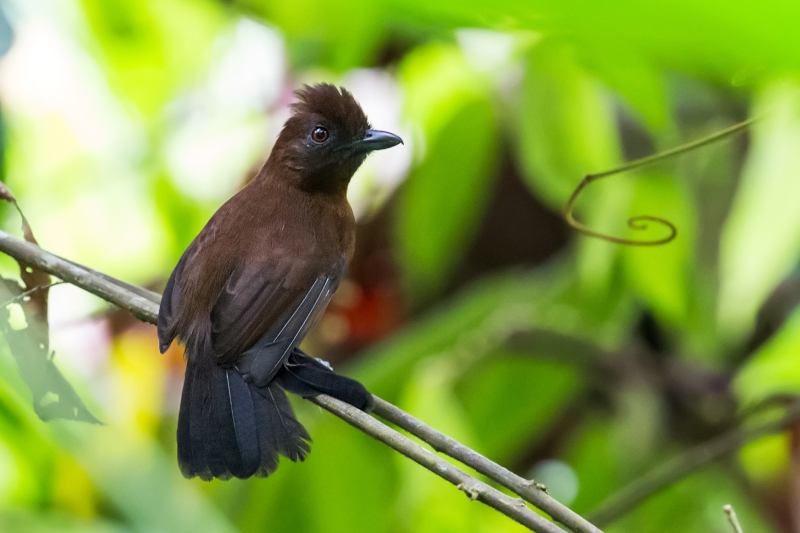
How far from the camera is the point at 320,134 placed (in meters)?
2.41

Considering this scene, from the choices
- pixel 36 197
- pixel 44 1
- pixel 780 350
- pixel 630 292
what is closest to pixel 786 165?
pixel 780 350

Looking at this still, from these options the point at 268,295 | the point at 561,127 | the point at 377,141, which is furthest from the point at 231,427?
the point at 561,127

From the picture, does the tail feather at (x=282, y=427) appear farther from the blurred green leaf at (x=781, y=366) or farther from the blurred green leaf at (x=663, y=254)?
the blurred green leaf at (x=663, y=254)

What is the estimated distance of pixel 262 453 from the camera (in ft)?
5.20

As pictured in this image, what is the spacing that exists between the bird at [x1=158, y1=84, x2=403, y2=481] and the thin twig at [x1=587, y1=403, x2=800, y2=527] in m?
0.94

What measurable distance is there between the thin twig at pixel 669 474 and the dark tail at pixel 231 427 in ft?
3.36

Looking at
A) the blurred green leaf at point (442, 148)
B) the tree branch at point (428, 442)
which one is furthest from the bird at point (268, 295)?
the blurred green leaf at point (442, 148)

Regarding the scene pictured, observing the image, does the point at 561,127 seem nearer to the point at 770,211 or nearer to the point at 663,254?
the point at 663,254

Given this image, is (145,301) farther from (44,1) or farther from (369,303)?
(369,303)

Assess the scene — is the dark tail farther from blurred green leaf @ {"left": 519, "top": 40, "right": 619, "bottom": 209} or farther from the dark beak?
blurred green leaf @ {"left": 519, "top": 40, "right": 619, "bottom": 209}

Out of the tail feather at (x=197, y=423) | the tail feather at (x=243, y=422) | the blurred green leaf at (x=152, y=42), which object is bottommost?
the tail feather at (x=197, y=423)

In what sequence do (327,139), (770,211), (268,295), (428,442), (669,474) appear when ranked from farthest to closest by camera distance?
(327,139), (669,474), (770,211), (268,295), (428,442)

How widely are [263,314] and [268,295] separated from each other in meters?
0.06

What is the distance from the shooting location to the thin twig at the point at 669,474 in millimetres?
2266
